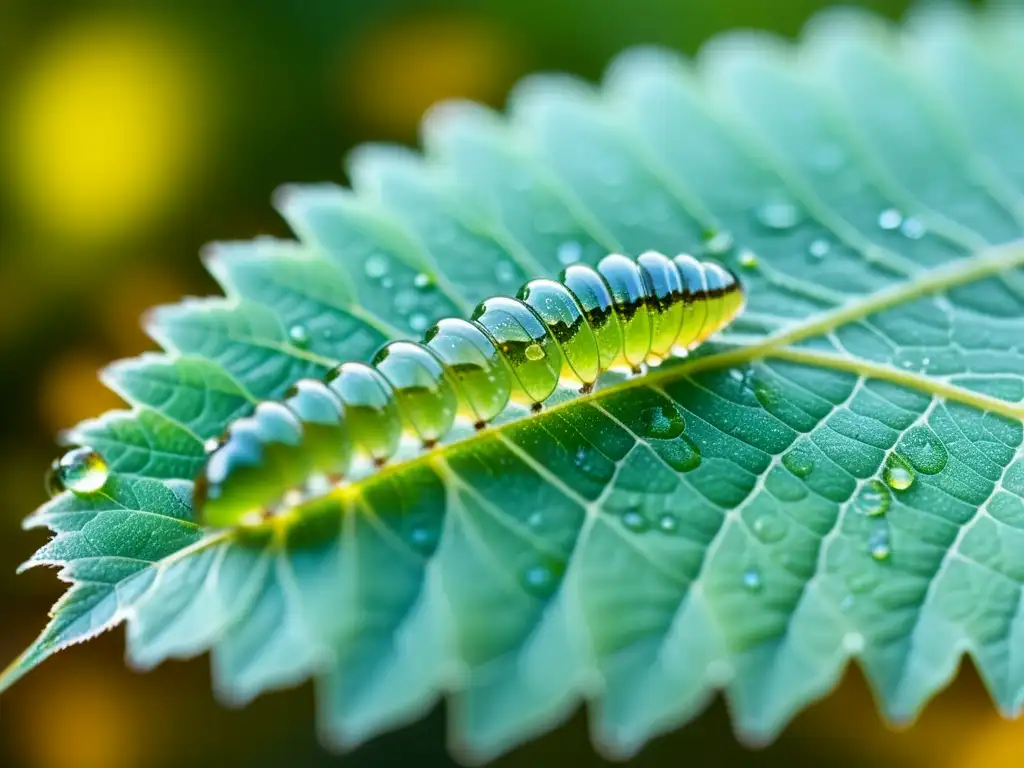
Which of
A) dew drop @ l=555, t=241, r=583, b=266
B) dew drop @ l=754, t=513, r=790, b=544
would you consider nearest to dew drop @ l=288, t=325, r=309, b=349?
dew drop @ l=555, t=241, r=583, b=266

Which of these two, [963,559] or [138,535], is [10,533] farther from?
[963,559]

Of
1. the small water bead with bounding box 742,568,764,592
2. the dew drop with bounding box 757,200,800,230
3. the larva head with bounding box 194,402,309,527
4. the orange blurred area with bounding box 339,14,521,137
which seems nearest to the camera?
the larva head with bounding box 194,402,309,527

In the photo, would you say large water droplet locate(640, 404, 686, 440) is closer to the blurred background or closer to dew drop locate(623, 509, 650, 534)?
dew drop locate(623, 509, 650, 534)

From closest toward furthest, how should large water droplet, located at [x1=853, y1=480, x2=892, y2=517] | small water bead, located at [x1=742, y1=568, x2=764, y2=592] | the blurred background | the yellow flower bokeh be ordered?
small water bead, located at [x1=742, y1=568, x2=764, y2=592] < large water droplet, located at [x1=853, y1=480, x2=892, y2=517] < the blurred background < the yellow flower bokeh

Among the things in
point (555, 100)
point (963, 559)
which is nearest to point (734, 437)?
point (963, 559)

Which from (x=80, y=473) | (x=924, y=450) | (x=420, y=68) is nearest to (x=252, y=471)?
(x=80, y=473)

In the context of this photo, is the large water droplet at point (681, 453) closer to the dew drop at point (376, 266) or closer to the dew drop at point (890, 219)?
the dew drop at point (376, 266)
